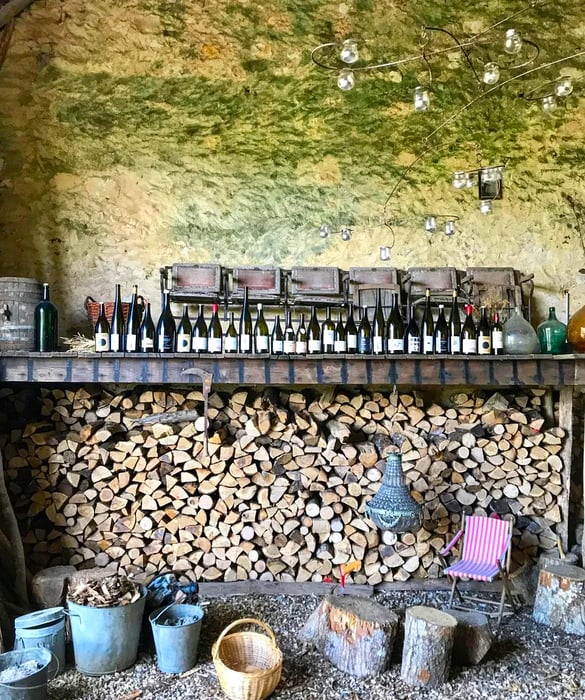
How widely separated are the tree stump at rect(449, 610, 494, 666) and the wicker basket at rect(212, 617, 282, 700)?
3.01 ft

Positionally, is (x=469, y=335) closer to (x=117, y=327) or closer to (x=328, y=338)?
(x=328, y=338)

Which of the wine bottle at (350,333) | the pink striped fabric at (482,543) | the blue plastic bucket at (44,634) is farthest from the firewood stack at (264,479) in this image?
the blue plastic bucket at (44,634)

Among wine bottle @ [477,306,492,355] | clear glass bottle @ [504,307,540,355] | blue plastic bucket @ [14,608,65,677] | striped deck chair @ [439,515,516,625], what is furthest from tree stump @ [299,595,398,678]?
clear glass bottle @ [504,307,540,355]

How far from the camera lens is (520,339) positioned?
3344 millimetres

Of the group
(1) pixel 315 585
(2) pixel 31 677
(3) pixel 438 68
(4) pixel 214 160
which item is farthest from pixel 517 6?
(2) pixel 31 677

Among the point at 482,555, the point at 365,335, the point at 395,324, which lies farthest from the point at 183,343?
the point at 482,555

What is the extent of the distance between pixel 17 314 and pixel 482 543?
319cm

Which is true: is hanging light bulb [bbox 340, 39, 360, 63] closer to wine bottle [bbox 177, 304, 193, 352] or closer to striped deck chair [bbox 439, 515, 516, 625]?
wine bottle [bbox 177, 304, 193, 352]

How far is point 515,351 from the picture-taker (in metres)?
3.34

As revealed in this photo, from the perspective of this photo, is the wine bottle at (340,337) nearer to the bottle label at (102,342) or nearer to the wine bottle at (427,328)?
the wine bottle at (427,328)

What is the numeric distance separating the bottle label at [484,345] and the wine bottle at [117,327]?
2273mm

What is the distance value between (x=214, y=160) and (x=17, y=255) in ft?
5.15

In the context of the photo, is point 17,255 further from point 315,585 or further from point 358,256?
point 315,585

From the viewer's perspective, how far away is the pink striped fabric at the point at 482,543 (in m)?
3.13
